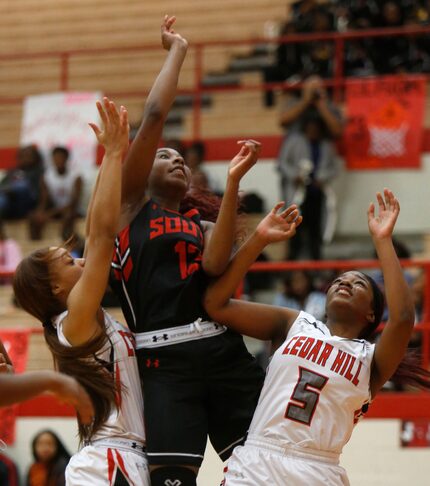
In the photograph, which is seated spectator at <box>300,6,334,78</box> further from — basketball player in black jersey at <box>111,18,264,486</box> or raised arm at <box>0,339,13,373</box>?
raised arm at <box>0,339,13,373</box>

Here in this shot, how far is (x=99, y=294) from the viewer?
4.29 meters

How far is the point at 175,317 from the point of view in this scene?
457 centimetres

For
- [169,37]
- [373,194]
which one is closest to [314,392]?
[169,37]

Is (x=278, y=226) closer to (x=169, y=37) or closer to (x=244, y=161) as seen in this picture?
(x=244, y=161)

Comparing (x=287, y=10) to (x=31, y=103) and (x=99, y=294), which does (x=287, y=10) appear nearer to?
(x=31, y=103)

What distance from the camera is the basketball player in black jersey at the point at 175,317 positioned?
4.47 meters

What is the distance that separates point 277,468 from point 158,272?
0.96m

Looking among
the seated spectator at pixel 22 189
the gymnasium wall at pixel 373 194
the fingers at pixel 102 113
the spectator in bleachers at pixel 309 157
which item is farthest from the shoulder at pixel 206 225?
the seated spectator at pixel 22 189

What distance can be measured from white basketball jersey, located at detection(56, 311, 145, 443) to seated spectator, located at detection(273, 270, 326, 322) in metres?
4.08

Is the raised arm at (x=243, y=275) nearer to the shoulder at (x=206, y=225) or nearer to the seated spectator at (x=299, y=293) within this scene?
the shoulder at (x=206, y=225)

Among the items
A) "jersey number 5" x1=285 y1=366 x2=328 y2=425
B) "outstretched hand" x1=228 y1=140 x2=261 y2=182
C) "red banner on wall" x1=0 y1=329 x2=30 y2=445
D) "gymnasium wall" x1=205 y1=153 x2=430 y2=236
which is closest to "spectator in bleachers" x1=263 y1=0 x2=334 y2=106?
"gymnasium wall" x1=205 y1=153 x2=430 y2=236

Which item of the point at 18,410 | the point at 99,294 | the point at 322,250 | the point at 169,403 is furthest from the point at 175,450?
the point at 322,250

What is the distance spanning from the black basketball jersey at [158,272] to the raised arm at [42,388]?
3.61ft

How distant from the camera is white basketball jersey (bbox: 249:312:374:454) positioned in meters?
4.52
